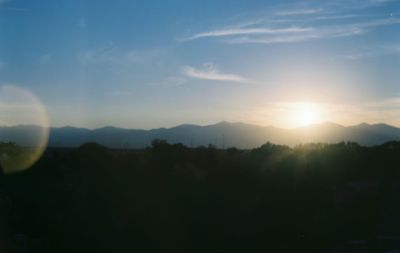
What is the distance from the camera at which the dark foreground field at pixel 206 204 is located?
2505cm

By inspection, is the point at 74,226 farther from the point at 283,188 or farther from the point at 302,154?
the point at 302,154

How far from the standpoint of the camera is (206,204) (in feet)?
101

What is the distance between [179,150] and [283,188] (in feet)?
54.7

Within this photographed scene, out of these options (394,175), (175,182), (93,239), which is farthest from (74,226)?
(394,175)

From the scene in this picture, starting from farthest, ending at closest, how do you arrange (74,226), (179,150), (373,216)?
(179,150) < (373,216) < (74,226)

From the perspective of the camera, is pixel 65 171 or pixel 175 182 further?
pixel 65 171

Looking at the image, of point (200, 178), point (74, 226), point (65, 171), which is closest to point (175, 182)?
point (200, 178)

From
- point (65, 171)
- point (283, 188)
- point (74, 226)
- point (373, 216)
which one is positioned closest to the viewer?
point (74, 226)

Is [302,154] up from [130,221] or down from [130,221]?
up

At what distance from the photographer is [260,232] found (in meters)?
26.6

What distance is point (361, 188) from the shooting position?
36219 mm

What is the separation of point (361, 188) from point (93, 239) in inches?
658

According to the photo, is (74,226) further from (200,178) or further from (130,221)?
(200,178)

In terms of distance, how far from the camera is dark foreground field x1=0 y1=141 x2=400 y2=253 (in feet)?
82.2
